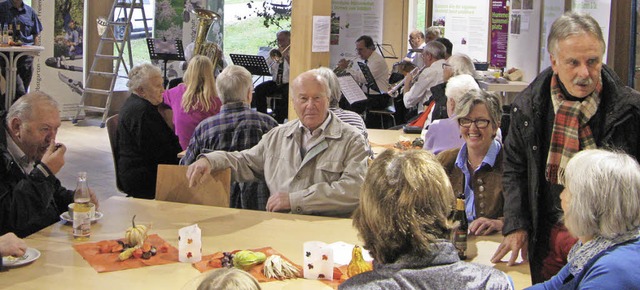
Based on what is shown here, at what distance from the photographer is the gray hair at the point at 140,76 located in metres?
5.67

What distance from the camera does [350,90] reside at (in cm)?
964

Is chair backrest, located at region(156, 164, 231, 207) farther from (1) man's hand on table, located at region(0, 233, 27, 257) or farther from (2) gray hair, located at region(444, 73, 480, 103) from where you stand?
(2) gray hair, located at region(444, 73, 480, 103)

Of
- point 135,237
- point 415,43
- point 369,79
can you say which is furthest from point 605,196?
point 415,43

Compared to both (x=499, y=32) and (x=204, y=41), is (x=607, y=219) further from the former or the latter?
(x=499, y=32)

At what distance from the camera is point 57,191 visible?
A: 12.6ft

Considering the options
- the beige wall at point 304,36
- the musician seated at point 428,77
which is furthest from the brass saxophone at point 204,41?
the beige wall at point 304,36

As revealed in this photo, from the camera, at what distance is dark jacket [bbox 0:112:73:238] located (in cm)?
338

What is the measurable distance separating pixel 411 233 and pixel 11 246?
160 centimetres

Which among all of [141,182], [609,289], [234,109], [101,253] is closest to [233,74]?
[234,109]

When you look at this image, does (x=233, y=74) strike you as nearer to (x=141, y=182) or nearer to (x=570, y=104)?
(x=141, y=182)

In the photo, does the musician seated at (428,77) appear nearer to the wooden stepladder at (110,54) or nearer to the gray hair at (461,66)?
the gray hair at (461,66)

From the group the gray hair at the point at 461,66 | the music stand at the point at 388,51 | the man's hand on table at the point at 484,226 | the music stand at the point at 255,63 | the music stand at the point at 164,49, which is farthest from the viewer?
the music stand at the point at 388,51

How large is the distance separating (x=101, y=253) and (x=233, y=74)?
81.7 inches

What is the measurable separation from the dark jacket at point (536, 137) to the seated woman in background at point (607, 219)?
0.67m
